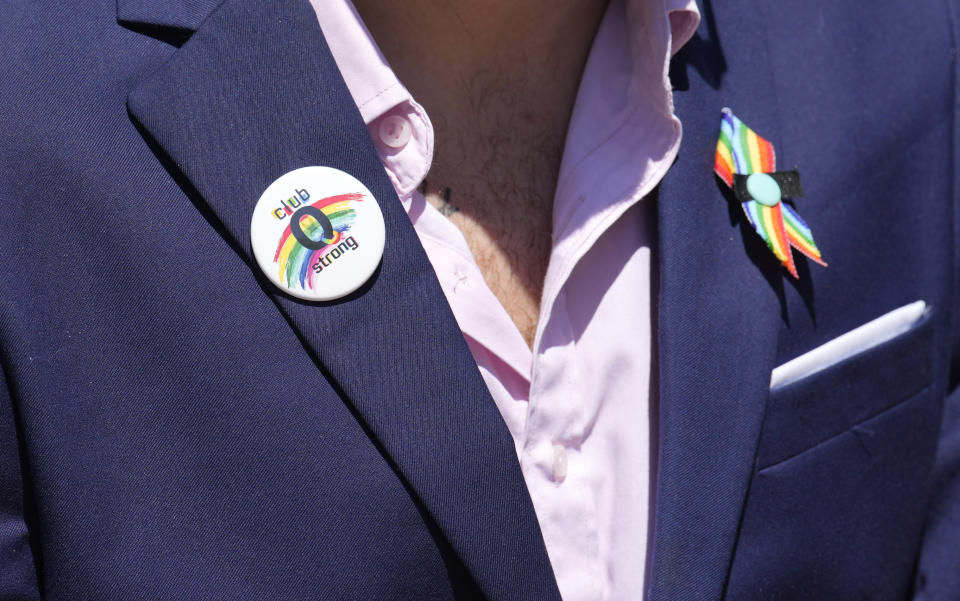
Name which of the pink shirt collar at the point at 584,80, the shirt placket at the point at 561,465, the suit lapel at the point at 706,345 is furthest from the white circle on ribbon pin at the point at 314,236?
the suit lapel at the point at 706,345

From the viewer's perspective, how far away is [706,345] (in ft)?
3.67

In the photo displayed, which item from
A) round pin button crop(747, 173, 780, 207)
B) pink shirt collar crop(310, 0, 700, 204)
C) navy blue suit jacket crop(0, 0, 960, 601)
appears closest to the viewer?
navy blue suit jacket crop(0, 0, 960, 601)

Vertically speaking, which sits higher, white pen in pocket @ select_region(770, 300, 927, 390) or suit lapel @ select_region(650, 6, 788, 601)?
suit lapel @ select_region(650, 6, 788, 601)

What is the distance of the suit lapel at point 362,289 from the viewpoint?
899mm

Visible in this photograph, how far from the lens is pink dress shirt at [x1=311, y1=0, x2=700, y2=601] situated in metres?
1.06

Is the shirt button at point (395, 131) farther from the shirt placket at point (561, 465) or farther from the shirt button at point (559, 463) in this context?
the shirt button at point (559, 463)

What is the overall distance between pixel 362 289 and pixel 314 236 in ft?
0.24

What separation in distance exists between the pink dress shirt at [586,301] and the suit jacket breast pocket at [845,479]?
7.3 inches

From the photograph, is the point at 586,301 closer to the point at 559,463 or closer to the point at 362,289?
the point at 559,463

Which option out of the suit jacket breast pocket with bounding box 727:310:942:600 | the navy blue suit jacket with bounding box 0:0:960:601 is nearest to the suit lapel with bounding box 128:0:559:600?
the navy blue suit jacket with bounding box 0:0:960:601

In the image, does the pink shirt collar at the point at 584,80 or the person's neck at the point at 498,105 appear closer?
the pink shirt collar at the point at 584,80

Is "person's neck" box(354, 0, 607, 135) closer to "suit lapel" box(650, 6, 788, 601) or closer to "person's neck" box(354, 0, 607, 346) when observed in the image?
"person's neck" box(354, 0, 607, 346)

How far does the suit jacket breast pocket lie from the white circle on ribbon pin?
609 millimetres

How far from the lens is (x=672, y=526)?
107 cm
